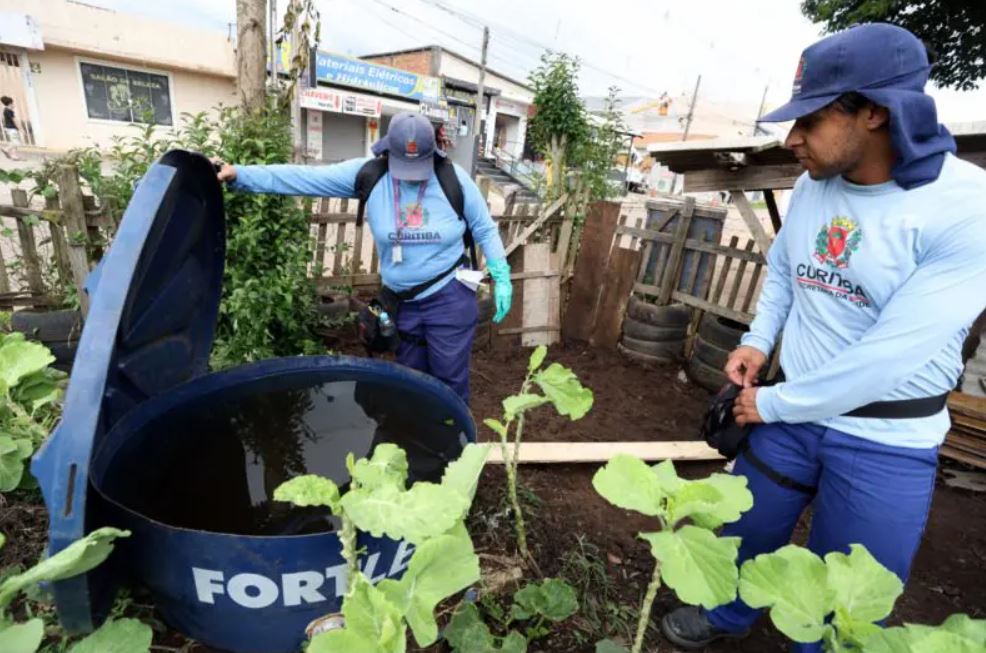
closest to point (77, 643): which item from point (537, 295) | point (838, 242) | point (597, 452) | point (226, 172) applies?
point (226, 172)

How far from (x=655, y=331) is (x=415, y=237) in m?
3.35

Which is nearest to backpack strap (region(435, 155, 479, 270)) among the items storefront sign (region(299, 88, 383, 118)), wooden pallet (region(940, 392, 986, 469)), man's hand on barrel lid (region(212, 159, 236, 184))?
man's hand on barrel lid (region(212, 159, 236, 184))

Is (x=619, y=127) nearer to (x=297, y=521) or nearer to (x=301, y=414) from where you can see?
(x=301, y=414)

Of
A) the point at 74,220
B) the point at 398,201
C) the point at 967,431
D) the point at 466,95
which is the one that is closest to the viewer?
the point at 398,201

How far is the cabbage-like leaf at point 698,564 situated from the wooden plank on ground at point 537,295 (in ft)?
14.7

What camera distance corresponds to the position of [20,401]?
5.30 ft

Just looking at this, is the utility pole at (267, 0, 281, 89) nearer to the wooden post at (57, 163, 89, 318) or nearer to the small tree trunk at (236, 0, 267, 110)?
the small tree trunk at (236, 0, 267, 110)

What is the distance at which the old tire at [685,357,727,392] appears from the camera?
4628 millimetres

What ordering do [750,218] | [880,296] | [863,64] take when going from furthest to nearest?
[750,218] → [880,296] → [863,64]

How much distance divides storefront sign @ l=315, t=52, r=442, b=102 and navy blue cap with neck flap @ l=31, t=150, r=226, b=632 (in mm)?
19341

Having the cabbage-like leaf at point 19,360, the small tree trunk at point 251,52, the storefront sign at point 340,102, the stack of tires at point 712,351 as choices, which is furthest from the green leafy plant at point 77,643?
the storefront sign at point 340,102

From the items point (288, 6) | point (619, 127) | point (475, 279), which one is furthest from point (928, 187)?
point (619, 127)

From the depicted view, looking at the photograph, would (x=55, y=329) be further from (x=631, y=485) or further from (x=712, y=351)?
(x=712, y=351)

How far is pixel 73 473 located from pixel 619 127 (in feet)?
24.3
